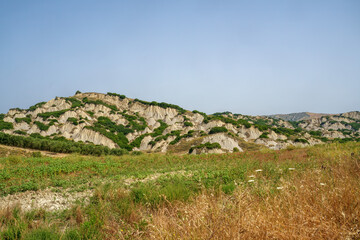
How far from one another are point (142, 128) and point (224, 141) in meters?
34.5

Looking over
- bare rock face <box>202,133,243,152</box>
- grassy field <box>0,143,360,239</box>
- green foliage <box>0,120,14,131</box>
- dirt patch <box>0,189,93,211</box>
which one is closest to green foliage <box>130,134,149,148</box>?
bare rock face <box>202,133,243,152</box>

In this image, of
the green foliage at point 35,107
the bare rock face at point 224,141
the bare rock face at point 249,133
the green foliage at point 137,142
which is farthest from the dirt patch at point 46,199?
the green foliage at point 35,107

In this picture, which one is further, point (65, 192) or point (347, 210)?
point (65, 192)

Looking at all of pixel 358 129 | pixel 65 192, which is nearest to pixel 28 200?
pixel 65 192

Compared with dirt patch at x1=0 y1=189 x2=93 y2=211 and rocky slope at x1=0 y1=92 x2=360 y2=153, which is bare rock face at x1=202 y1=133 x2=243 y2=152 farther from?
dirt patch at x1=0 y1=189 x2=93 y2=211

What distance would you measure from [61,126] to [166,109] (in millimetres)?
38793

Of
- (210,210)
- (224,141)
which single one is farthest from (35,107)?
(210,210)

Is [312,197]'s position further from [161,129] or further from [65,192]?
[161,129]

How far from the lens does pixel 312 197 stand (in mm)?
3527

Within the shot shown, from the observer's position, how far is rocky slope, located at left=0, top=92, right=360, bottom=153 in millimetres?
52531

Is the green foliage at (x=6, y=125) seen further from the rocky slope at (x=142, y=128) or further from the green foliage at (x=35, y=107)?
the green foliage at (x=35, y=107)

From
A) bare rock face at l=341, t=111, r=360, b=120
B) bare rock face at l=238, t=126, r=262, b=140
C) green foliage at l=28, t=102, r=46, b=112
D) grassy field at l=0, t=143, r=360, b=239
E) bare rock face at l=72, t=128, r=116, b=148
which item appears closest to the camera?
grassy field at l=0, t=143, r=360, b=239

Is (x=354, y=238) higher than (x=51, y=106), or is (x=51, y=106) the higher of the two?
(x=51, y=106)

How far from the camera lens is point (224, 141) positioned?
155 feet
